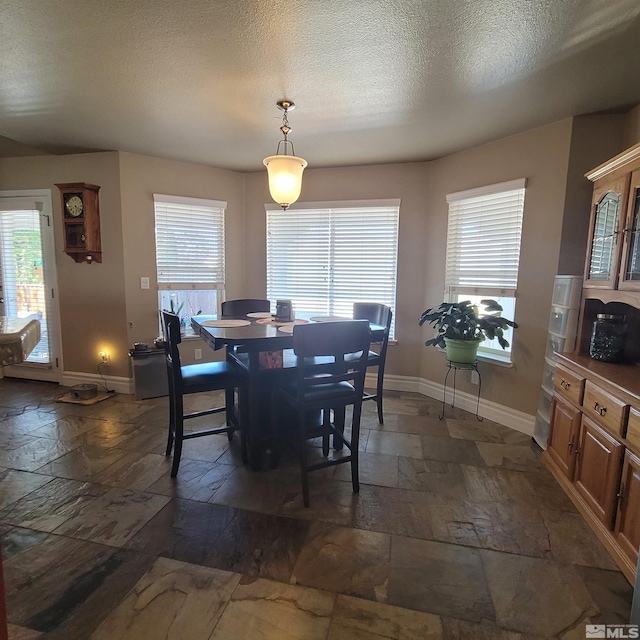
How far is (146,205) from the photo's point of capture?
3.75 meters

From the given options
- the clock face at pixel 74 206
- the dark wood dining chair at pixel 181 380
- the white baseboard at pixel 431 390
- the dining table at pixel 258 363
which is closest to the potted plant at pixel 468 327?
the white baseboard at pixel 431 390

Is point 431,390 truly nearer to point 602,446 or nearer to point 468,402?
point 468,402

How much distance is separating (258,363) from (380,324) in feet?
4.65

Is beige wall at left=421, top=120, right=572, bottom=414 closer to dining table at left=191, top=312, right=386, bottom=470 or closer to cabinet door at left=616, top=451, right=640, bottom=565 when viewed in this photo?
cabinet door at left=616, top=451, right=640, bottom=565

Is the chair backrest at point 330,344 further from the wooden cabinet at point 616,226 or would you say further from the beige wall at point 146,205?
the beige wall at point 146,205

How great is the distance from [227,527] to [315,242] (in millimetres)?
3092

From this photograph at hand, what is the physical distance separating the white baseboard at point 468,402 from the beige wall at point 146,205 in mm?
2346

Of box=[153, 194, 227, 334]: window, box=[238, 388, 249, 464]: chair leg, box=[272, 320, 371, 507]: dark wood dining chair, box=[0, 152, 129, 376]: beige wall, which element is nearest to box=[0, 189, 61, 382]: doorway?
box=[0, 152, 129, 376]: beige wall

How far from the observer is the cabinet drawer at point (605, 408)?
1723 mm

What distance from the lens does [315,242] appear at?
419cm

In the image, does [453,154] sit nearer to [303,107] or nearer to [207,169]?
[303,107]

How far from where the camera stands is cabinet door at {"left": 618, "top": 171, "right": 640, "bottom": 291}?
6.25ft

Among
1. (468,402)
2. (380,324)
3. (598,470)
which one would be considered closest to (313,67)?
(380,324)

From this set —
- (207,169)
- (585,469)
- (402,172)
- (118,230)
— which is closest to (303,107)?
(402,172)
